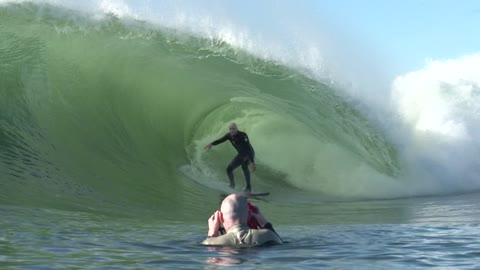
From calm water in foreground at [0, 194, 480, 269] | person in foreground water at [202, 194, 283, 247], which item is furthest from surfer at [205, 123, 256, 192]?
person in foreground water at [202, 194, 283, 247]

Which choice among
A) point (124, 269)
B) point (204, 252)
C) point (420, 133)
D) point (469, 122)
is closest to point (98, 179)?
point (204, 252)

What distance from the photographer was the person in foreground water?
5.14 meters

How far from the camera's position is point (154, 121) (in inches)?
512

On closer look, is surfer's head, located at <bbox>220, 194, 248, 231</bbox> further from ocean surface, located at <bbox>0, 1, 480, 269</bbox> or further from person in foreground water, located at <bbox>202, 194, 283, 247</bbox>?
ocean surface, located at <bbox>0, 1, 480, 269</bbox>

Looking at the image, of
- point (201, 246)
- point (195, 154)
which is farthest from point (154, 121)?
point (201, 246)

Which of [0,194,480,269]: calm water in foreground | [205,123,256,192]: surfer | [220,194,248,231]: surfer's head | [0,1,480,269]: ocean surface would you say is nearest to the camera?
[0,194,480,269]: calm water in foreground

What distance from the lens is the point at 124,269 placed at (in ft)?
14.3

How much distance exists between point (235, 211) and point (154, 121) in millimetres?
8055

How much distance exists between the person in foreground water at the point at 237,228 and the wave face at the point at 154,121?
282 cm

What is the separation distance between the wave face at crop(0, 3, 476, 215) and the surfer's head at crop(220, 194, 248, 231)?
2951 mm

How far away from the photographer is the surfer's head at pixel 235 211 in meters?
5.12

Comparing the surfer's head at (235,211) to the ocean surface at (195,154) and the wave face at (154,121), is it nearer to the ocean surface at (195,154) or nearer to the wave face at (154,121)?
the ocean surface at (195,154)

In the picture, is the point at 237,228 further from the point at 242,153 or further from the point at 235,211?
the point at 242,153

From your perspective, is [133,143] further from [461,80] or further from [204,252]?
[461,80]
